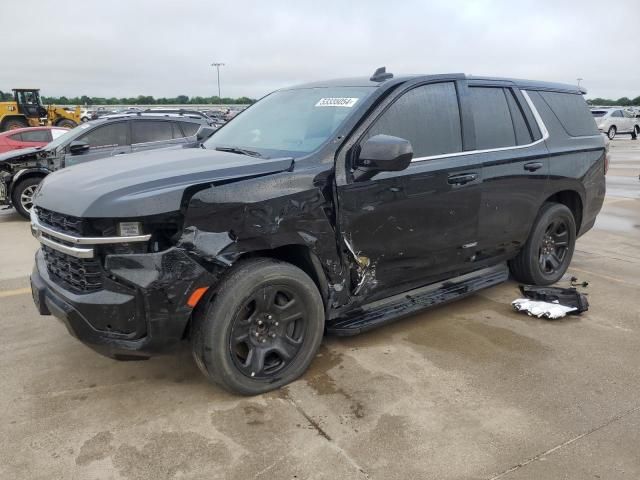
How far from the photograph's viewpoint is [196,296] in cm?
286

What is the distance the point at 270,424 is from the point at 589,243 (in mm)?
5844

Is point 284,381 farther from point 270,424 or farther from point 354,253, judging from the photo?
point 354,253

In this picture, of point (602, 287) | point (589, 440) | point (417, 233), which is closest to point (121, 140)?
point (417, 233)

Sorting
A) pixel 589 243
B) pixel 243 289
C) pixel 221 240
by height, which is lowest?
pixel 589 243

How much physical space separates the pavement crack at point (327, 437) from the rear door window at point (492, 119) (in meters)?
2.44

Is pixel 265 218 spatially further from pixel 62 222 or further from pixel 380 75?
pixel 380 75

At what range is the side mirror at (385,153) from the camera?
10.6 ft

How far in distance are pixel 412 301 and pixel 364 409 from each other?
4.09 feet

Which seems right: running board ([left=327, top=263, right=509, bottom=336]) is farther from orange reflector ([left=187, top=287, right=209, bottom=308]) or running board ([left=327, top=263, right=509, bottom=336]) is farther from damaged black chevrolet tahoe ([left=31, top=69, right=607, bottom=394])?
orange reflector ([left=187, top=287, right=209, bottom=308])

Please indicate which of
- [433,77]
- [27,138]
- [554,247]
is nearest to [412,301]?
[433,77]

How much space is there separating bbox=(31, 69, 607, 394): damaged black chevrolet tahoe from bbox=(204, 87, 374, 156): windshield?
0.06ft

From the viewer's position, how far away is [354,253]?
3.50 metres

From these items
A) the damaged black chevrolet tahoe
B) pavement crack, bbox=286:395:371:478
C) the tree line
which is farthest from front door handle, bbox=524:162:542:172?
the tree line

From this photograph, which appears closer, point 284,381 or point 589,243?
point 284,381
